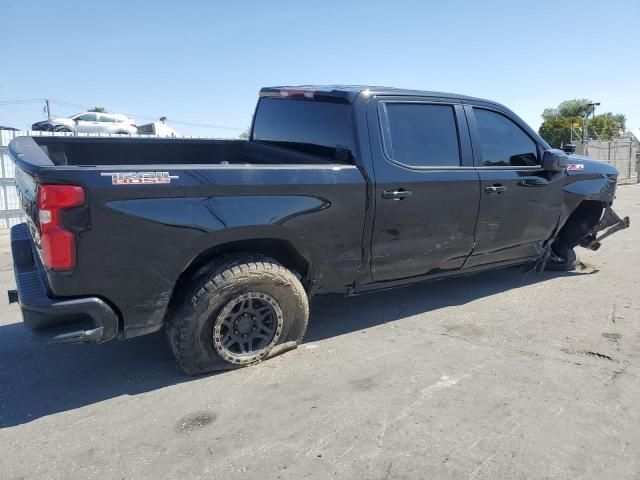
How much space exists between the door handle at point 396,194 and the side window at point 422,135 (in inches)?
9.5

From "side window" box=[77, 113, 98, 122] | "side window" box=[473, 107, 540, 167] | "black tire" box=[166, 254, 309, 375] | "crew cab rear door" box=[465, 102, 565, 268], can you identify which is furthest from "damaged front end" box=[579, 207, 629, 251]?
"side window" box=[77, 113, 98, 122]

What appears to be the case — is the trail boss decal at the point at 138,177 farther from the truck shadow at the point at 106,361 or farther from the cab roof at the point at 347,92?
the cab roof at the point at 347,92

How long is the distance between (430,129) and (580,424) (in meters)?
2.45

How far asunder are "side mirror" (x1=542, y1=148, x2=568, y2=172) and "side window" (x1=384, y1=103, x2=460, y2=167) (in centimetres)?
116

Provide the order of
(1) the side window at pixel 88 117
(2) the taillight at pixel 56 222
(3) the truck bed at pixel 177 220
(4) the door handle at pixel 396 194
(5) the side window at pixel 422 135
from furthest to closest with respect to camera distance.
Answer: (1) the side window at pixel 88 117 < (5) the side window at pixel 422 135 < (4) the door handle at pixel 396 194 < (3) the truck bed at pixel 177 220 < (2) the taillight at pixel 56 222

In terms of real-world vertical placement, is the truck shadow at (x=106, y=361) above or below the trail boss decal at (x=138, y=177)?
below

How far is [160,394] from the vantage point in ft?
10.6

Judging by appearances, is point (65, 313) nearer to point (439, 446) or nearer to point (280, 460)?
point (280, 460)

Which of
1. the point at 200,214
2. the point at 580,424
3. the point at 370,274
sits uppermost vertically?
the point at 200,214

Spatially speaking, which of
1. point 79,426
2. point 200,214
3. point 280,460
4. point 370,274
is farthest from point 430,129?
point 79,426

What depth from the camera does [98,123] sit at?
2431 centimetres

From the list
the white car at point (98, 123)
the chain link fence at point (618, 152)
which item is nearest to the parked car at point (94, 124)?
the white car at point (98, 123)

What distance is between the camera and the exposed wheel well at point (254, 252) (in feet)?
10.9

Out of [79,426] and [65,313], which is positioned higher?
[65,313]
